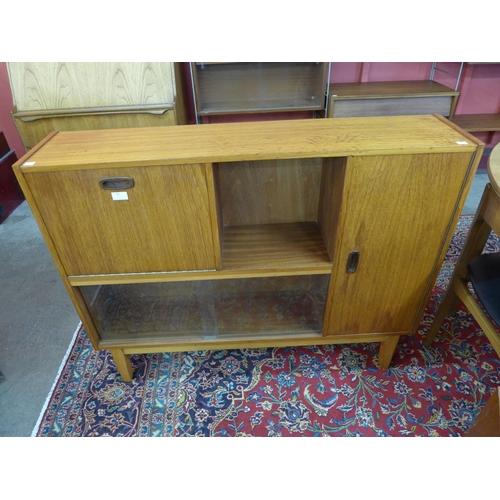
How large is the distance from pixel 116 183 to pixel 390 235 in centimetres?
81

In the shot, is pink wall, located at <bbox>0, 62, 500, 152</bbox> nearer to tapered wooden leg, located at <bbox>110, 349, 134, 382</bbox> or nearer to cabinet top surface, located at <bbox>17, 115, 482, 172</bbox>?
cabinet top surface, located at <bbox>17, 115, 482, 172</bbox>

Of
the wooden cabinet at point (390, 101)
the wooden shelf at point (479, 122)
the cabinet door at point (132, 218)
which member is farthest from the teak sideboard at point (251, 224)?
the wooden shelf at point (479, 122)

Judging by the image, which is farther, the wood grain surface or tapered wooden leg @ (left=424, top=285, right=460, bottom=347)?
the wood grain surface

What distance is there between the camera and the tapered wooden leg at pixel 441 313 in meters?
1.43

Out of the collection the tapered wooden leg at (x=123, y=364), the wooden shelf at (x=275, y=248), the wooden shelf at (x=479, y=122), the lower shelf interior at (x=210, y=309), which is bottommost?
the tapered wooden leg at (x=123, y=364)

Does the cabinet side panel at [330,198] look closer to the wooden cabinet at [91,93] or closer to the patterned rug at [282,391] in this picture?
the patterned rug at [282,391]

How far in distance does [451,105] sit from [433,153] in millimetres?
1992

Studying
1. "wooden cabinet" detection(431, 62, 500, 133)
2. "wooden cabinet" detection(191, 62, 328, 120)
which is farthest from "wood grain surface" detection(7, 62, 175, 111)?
"wooden cabinet" detection(431, 62, 500, 133)

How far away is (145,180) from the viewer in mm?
954

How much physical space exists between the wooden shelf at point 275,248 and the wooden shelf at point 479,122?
6.82 ft

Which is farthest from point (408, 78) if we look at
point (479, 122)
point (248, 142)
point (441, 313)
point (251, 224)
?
point (248, 142)

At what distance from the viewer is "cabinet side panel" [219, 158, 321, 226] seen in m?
1.26

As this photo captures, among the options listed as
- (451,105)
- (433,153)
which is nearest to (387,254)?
(433,153)

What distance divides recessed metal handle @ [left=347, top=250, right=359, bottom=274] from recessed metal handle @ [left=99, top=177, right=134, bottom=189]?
69cm
